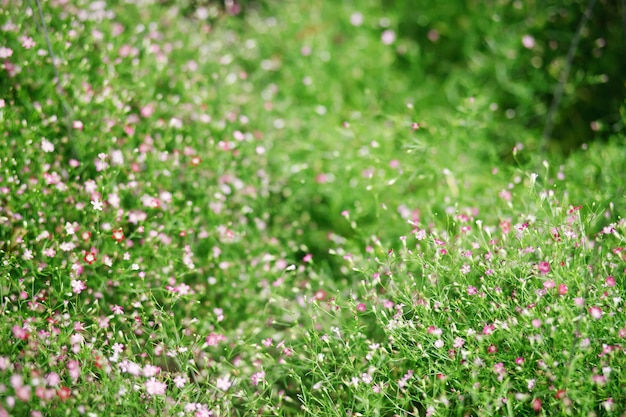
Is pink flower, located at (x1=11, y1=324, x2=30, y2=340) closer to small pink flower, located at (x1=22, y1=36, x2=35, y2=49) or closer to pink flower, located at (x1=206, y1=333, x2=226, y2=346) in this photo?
pink flower, located at (x1=206, y1=333, x2=226, y2=346)

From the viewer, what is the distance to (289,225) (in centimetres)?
325

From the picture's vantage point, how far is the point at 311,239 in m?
3.33

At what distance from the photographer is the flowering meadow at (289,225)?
2.03m

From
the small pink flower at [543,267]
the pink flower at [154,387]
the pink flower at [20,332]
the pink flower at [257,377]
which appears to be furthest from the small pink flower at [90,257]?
the small pink flower at [543,267]

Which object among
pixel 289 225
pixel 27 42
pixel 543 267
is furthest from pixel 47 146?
pixel 543 267

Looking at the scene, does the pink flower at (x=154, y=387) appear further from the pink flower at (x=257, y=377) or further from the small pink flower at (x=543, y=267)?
the small pink flower at (x=543, y=267)

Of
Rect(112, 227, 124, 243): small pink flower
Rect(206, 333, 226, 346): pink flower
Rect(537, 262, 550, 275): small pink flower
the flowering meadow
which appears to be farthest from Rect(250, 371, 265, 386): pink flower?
Rect(537, 262, 550, 275): small pink flower

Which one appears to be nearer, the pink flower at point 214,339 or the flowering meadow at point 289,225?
the flowering meadow at point 289,225

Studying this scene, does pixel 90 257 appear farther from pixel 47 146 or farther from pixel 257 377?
pixel 257 377

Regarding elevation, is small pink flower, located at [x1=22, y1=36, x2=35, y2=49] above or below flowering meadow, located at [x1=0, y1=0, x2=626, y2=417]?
above

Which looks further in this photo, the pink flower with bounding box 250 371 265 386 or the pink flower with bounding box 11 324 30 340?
the pink flower with bounding box 250 371 265 386

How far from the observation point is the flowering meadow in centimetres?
203

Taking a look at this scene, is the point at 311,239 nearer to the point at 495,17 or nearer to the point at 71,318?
the point at 71,318

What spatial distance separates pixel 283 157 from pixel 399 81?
1.31 metres
